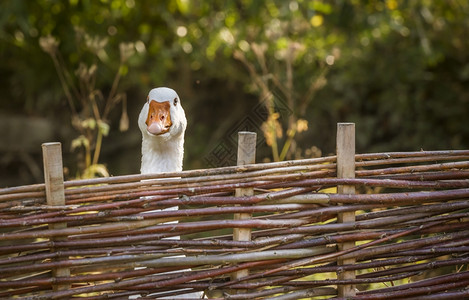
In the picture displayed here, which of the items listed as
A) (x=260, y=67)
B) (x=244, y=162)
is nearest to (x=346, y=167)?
(x=244, y=162)

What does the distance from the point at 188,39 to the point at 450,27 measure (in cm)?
285

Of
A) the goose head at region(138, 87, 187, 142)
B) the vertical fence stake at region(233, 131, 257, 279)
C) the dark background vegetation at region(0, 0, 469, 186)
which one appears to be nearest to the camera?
the vertical fence stake at region(233, 131, 257, 279)

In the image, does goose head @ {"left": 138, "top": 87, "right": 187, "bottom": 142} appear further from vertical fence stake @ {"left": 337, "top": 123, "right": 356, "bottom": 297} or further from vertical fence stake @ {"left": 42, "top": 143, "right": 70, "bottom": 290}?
vertical fence stake @ {"left": 337, "top": 123, "right": 356, "bottom": 297}

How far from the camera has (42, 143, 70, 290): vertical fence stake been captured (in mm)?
1479

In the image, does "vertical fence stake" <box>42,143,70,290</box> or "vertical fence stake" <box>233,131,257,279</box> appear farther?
"vertical fence stake" <box>233,131,257,279</box>

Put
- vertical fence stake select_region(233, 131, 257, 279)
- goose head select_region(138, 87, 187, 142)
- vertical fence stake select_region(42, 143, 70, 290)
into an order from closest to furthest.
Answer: vertical fence stake select_region(42, 143, 70, 290), vertical fence stake select_region(233, 131, 257, 279), goose head select_region(138, 87, 187, 142)

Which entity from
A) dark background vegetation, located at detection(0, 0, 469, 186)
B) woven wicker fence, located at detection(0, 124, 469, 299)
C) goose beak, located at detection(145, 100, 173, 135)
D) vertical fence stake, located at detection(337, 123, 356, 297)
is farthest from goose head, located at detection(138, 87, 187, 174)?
dark background vegetation, located at detection(0, 0, 469, 186)

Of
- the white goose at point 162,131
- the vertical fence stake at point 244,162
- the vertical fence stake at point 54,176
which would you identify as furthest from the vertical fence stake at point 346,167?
the vertical fence stake at point 54,176

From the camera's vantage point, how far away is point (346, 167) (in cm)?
167

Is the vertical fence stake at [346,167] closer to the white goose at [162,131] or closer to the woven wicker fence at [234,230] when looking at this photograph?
the woven wicker fence at [234,230]

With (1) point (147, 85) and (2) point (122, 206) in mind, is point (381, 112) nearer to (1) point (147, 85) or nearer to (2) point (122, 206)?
(1) point (147, 85)

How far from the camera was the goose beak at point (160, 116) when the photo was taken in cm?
172

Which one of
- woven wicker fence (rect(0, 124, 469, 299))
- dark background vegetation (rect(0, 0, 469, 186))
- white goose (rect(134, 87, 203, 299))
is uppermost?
dark background vegetation (rect(0, 0, 469, 186))

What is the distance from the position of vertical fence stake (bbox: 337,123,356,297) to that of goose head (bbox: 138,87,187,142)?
1.87 ft
